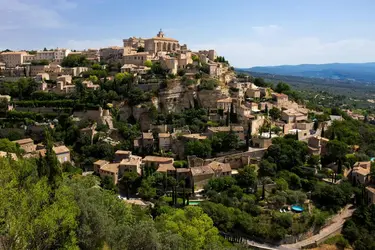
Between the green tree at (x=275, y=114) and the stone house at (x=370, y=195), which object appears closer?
the stone house at (x=370, y=195)

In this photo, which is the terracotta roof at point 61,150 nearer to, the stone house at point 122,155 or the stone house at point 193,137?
the stone house at point 122,155

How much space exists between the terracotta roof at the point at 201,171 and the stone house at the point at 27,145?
1744cm

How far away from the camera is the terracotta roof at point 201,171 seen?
3318 cm

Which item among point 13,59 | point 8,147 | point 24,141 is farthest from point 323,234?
point 13,59

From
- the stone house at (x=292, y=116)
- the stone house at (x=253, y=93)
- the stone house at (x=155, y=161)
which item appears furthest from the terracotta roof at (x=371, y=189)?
the stone house at (x=253, y=93)

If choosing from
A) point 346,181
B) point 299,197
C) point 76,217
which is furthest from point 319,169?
point 76,217

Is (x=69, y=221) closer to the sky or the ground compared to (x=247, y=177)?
closer to the sky

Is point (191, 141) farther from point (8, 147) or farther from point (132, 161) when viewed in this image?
point (8, 147)

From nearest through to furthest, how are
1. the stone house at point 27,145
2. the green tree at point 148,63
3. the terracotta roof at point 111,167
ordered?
the terracotta roof at point 111,167 → the stone house at point 27,145 → the green tree at point 148,63

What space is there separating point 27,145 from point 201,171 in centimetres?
1896

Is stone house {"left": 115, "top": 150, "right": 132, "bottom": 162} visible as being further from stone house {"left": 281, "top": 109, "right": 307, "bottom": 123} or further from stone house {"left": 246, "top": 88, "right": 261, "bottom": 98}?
stone house {"left": 246, "top": 88, "right": 261, "bottom": 98}

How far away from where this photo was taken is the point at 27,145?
121 ft

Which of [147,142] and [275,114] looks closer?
[147,142]

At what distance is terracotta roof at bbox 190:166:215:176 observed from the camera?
3318 cm
